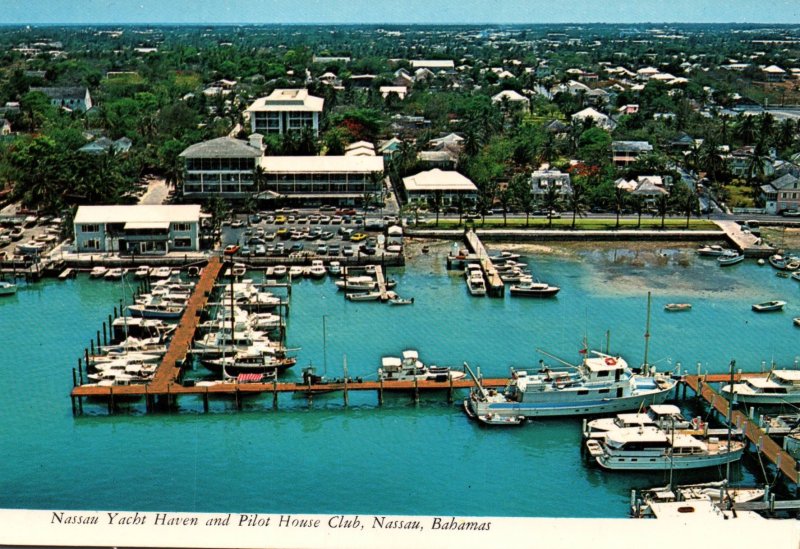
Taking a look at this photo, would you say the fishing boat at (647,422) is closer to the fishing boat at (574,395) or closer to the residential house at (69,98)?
the fishing boat at (574,395)

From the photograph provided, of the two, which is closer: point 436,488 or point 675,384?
point 436,488

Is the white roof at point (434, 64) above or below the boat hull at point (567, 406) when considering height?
above

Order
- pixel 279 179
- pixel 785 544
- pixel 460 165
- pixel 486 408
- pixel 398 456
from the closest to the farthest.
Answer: pixel 785 544 < pixel 398 456 < pixel 486 408 < pixel 279 179 < pixel 460 165

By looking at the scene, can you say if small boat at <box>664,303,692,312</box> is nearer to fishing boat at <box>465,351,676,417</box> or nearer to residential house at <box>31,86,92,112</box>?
fishing boat at <box>465,351,676,417</box>

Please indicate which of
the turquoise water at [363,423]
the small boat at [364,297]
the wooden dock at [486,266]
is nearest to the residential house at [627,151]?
the wooden dock at [486,266]

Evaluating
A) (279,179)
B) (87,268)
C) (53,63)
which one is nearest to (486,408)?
(87,268)

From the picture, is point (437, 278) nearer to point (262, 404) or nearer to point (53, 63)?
point (262, 404)

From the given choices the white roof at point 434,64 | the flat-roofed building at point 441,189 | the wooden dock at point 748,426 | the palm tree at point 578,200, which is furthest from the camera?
the white roof at point 434,64
